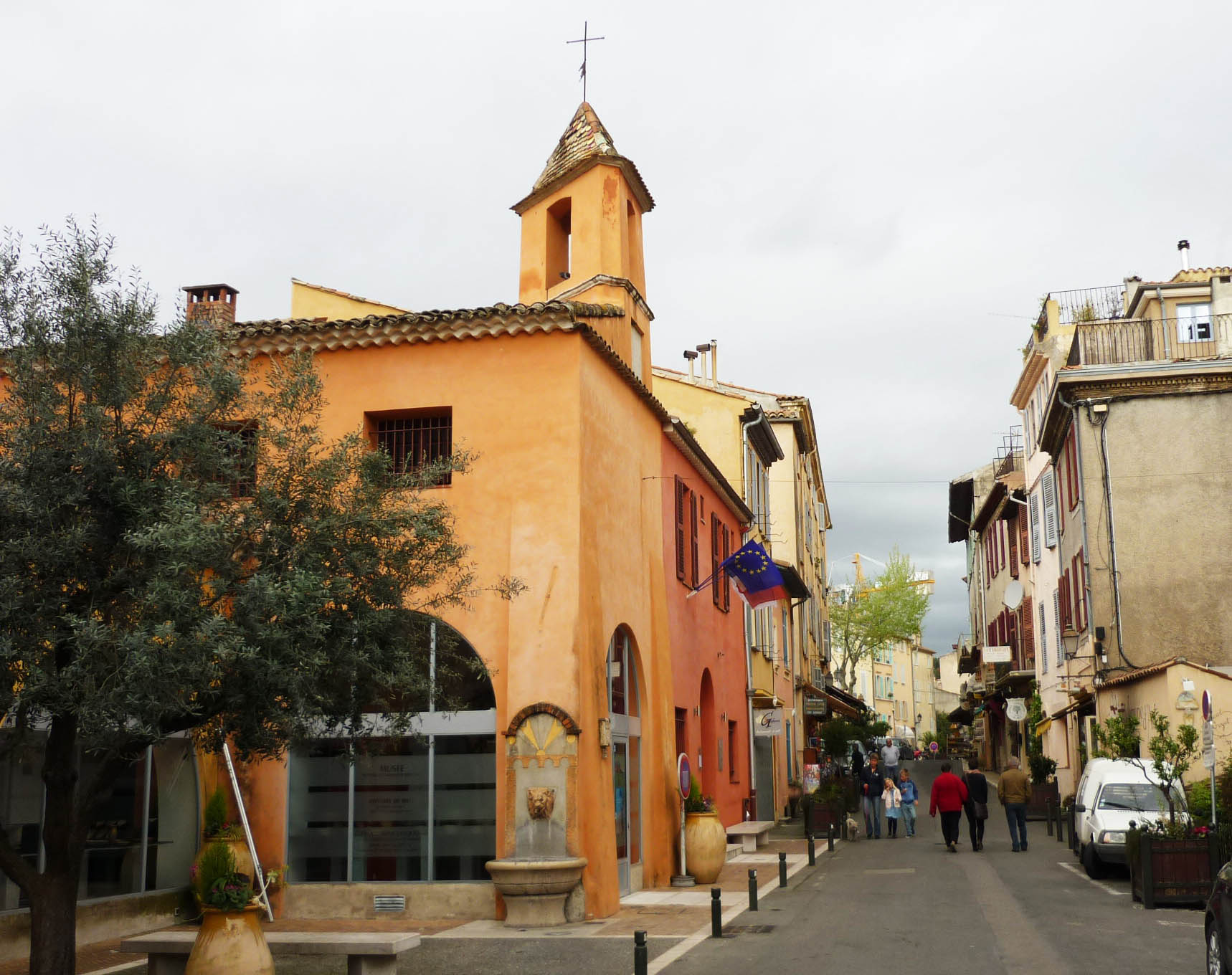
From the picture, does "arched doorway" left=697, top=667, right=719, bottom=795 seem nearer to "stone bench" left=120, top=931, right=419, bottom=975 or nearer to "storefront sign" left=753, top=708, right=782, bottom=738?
"storefront sign" left=753, top=708, right=782, bottom=738

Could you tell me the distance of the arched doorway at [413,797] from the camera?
1470 cm

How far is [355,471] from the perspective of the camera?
10602 millimetres

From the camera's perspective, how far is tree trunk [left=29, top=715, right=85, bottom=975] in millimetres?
9555

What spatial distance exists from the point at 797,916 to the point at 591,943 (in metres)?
3.05

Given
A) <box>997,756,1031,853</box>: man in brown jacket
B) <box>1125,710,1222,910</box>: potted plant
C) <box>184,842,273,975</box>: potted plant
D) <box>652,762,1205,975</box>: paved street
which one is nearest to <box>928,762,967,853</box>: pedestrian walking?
<box>997,756,1031,853</box>: man in brown jacket

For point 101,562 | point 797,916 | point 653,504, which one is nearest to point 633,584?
point 653,504

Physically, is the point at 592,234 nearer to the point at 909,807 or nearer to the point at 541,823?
the point at 541,823

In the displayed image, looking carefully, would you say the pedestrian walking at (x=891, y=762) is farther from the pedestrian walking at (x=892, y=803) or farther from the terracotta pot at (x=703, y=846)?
the terracotta pot at (x=703, y=846)

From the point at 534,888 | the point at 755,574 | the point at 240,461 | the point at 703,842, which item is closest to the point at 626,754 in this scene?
the point at 703,842

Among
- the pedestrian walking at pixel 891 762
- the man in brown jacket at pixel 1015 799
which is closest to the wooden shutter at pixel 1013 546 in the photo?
the pedestrian walking at pixel 891 762

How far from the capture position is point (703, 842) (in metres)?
18.2

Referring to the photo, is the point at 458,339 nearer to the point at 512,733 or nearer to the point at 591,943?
the point at 512,733

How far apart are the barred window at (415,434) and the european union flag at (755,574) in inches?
235

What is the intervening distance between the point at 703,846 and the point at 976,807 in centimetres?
738
